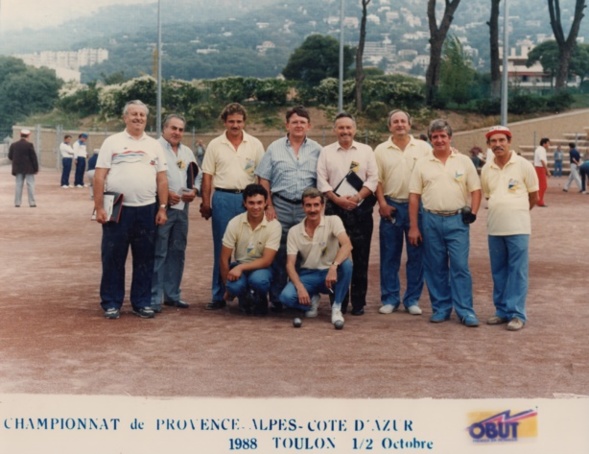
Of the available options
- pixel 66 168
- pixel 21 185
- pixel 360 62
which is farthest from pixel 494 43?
pixel 21 185

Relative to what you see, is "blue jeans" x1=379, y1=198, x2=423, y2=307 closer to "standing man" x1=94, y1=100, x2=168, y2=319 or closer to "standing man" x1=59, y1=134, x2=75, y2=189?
"standing man" x1=94, y1=100, x2=168, y2=319

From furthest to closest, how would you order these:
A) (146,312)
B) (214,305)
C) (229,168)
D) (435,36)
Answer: (435,36) < (214,305) < (229,168) < (146,312)

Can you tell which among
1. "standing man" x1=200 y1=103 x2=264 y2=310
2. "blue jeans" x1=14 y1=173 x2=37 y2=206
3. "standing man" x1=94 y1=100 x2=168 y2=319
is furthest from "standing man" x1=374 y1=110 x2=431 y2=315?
"blue jeans" x1=14 y1=173 x2=37 y2=206

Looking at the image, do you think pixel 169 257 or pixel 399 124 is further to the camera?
pixel 169 257

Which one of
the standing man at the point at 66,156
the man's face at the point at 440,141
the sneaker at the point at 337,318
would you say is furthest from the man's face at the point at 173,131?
the standing man at the point at 66,156

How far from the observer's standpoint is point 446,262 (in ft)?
30.0

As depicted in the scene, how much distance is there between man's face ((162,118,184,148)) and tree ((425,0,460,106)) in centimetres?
4178

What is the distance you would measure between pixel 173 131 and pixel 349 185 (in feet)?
5.54

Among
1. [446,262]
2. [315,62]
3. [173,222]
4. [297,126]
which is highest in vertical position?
[315,62]

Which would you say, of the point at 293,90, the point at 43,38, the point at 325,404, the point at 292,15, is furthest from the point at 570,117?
the point at 43,38

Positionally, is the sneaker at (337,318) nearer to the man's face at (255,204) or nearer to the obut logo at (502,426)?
the man's face at (255,204)

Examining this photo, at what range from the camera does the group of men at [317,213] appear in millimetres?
8961

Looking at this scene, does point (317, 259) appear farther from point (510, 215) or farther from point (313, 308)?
point (510, 215)

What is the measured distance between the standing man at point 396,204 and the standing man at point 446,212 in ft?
1.06
